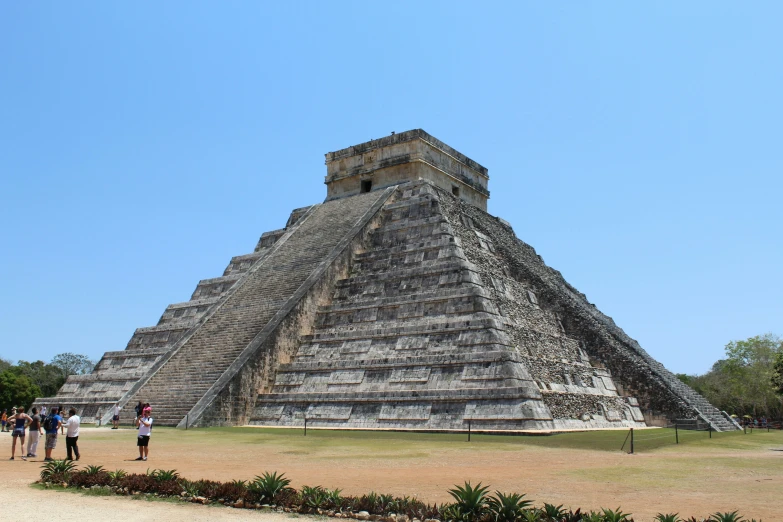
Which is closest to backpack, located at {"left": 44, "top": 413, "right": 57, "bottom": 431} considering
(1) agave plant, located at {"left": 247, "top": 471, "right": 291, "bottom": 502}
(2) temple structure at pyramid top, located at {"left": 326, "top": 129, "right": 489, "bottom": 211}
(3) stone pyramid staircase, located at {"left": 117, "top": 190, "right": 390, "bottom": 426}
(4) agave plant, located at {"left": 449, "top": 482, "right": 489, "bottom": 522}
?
(3) stone pyramid staircase, located at {"left": 117, "top": 190, "right": 390, "bottom": 426}

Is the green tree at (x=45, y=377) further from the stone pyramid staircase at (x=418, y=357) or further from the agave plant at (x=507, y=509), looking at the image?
the agave plant at (x=507, y=509)

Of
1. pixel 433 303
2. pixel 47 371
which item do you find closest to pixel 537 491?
pixel 433 303

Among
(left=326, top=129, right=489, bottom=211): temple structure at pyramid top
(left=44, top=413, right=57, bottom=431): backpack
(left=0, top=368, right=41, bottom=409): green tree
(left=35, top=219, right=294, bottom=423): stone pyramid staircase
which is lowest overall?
(left=0, top=368, right=41, bottom=409): green tree

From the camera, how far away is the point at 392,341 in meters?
16.8

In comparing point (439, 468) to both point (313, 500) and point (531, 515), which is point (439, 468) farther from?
point (531, 515)

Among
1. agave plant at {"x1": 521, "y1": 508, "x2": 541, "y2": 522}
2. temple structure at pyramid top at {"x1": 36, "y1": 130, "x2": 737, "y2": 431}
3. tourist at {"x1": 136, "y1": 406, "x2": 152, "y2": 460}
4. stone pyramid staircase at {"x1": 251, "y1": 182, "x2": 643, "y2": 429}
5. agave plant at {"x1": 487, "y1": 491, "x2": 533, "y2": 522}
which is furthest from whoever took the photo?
temple structure at pyramid top at {"x1": 36, "y1": 130, "x2": 737, "y2": 431}

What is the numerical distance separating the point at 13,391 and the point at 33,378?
807 centimetres

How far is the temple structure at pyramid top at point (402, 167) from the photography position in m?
24.3

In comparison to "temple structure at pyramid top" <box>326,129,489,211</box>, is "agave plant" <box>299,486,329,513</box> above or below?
below

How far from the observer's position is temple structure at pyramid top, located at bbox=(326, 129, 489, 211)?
2434 centimetres

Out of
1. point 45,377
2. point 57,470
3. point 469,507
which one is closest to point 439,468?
point 469,507

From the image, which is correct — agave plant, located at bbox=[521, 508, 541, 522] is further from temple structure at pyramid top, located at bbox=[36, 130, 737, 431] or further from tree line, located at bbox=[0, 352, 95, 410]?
tree line, located at bbox=[0, 352, 95, 410]

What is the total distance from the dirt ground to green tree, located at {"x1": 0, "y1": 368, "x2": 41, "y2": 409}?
2841 centimetres

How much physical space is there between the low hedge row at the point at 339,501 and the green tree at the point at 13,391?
3591cm
